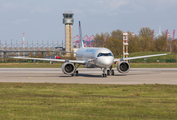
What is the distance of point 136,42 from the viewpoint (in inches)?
5694

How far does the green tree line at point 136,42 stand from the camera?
137 metres

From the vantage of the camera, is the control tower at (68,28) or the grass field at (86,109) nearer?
the grass field at (86,109)

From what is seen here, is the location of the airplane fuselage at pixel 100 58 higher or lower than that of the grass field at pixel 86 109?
→ higher

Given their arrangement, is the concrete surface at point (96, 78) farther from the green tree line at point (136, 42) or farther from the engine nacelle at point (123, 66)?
the green tree line at point (136, 42)

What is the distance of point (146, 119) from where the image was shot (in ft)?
35.4

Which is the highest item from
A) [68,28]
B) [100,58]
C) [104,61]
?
[68,28]

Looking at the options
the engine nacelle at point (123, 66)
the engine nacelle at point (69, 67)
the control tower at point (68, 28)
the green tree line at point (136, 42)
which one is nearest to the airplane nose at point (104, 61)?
the engine nacelle at point (123, 66)

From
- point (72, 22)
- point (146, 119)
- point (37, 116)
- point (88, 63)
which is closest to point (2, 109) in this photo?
point (37, 116)

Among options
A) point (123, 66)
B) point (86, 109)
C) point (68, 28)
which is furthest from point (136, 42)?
point (86, 109)

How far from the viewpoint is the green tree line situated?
137 metres

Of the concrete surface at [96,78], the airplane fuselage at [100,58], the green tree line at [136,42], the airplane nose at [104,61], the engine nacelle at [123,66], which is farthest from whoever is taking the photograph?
the green tree line at [136,42]

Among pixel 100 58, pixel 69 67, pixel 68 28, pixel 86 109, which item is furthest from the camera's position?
pixel 68 28

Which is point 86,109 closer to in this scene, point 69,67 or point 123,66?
point 69,67

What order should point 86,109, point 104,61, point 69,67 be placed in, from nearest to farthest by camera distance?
point 86,109 < point 104,61 < point 69,67
